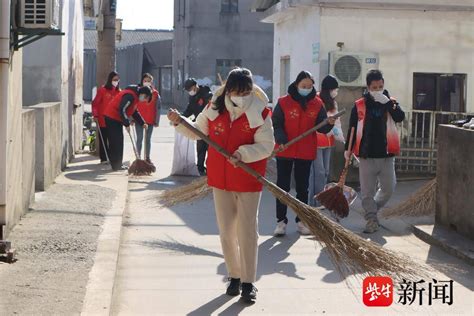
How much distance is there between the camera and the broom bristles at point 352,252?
6863mm

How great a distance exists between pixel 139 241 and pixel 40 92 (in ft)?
18.3

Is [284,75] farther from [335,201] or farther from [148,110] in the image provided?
[335,201]

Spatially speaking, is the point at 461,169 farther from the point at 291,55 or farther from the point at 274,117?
the point at 291,55

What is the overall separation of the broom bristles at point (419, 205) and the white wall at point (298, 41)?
4518 millimetres

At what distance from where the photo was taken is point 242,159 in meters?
6.66

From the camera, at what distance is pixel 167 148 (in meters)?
21.7

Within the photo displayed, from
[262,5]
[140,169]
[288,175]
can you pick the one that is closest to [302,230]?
[288,175]

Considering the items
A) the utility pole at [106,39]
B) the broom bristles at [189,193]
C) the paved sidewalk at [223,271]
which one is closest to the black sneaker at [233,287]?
the paved sidewalk at [223,271]

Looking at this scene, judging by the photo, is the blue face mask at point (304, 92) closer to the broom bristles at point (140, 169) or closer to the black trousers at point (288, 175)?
the black trousers at point (288, 175)

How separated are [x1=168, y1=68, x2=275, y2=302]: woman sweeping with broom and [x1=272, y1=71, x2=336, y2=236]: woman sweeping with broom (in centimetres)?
254

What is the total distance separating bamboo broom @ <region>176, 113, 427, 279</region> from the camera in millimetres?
6848

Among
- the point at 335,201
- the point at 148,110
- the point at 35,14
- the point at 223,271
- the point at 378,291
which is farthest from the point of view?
the point at 148,110

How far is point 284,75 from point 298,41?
2.37 metres

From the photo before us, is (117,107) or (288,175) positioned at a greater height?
(117,107)
